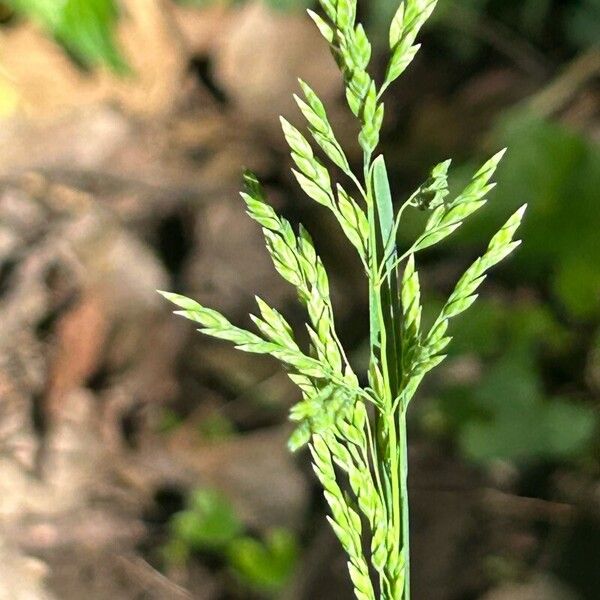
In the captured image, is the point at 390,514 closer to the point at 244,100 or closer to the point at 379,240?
the point at 379,240

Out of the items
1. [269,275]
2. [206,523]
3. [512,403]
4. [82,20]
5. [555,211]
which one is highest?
[82,20]

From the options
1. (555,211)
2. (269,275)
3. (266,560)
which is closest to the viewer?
(266,560)

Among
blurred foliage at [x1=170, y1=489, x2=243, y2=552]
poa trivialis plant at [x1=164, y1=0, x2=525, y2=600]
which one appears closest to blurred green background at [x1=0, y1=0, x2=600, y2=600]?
blurred foliage at [x1=170, y1=489, x2=243, y2=552]

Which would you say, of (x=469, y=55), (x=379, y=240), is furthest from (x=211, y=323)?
(x=469, y=55)

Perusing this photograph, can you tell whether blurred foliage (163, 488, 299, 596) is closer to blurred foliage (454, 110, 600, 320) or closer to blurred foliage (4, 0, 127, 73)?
blurred foliage (454, 110, 600, 320)

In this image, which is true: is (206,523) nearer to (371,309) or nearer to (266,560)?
(266,560)

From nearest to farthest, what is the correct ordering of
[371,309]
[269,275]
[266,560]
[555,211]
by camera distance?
[371,309]
[266,560]
[555,211]
[269,275]

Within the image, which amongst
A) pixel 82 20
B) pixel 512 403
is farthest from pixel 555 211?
pixel 82 20
